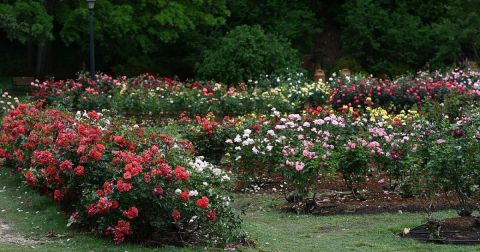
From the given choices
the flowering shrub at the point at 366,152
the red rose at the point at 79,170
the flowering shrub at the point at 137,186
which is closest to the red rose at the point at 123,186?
the flowering shrub at the point at 137,186

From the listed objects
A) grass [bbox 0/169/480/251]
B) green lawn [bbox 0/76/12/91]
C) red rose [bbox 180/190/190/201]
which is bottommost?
grass [bbox 0/169/480/251]

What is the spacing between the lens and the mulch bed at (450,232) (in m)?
7.31

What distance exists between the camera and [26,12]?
22.0m

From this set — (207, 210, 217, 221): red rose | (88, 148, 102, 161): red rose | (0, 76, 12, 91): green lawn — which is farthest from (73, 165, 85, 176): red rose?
(0, 76, 12, 91): green lawn

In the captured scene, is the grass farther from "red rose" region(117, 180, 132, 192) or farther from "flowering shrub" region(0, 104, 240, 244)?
"red rose" region(117, 180, 132, 192)

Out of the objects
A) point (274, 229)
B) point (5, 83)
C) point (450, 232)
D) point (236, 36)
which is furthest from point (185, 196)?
point (5, 83)

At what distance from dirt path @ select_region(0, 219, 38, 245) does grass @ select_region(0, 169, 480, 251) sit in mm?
57

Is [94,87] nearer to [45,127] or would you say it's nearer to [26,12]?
[26,12]

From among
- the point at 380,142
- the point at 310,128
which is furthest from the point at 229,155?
the point at 380,142

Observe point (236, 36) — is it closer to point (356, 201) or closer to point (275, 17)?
point (275, 17)

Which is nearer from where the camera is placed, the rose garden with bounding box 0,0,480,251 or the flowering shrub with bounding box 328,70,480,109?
the rose garden with bounding box 0,0,480,251

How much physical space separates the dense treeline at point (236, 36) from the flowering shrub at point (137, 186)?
539 inches

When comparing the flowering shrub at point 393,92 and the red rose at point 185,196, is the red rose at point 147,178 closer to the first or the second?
the red rose at point 185,196

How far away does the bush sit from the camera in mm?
21688
